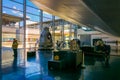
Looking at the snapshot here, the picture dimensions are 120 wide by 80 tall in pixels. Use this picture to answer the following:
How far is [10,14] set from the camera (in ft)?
44.0

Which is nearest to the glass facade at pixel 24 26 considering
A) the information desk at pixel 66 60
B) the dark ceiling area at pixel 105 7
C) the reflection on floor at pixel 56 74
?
the reflection on floor at pixel 56 74

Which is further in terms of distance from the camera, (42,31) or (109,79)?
(42,31)

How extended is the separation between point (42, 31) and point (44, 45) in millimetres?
1655

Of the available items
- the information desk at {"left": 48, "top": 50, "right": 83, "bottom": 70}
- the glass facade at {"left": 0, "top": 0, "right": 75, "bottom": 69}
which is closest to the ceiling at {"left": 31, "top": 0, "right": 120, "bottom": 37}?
the information desk at {"left": 48, "top": 50, "right": 83, "bottom": 70}

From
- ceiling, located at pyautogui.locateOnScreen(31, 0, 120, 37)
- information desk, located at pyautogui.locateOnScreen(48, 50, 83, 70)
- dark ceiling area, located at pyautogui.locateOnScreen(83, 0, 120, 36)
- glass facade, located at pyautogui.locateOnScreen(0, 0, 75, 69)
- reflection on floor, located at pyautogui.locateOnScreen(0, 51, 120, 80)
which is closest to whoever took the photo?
dark ceiling area, located at pyautogui.locateOnScreen(83, 0, 120, 36)

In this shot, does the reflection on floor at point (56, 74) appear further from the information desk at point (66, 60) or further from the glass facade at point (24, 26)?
the glass facade at point (24, 26)

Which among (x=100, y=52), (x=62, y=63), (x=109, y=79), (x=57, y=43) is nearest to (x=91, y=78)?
(x=109, y=79)

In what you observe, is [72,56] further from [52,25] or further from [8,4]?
[52,25]

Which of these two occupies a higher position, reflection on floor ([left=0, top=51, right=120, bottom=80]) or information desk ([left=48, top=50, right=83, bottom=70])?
information desk ([left=48, top=50, right=83, bottom=70])

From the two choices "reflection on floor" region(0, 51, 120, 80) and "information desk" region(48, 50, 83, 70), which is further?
"information desk" region(48, 50, 83, 70)

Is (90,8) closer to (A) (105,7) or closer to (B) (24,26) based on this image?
(A) (105,7)

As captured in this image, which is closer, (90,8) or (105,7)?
(105,7)

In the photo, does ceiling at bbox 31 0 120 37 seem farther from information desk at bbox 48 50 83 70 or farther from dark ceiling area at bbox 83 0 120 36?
information desk at bbox 48 50 83 70

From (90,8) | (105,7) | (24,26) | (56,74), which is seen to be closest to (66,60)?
(56,74)
